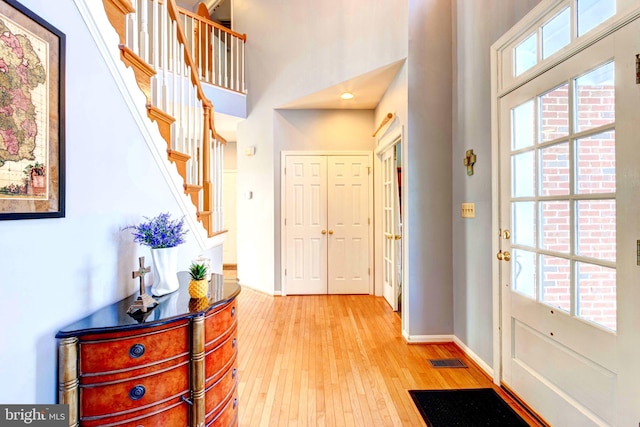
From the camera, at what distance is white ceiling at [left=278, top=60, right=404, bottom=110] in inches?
124

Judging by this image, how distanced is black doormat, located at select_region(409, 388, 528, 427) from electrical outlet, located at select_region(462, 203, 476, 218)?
126 centimetres

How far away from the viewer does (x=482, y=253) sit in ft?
7.63

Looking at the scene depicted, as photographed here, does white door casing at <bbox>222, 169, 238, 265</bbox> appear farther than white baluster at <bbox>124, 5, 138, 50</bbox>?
Yes

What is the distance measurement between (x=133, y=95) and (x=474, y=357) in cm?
289

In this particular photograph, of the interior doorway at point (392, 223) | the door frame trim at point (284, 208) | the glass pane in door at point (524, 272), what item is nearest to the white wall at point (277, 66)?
the door frame trim at point (284, 208)

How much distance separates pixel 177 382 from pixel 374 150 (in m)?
3.72

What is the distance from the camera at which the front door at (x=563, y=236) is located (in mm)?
1367

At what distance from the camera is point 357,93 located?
3699 mm

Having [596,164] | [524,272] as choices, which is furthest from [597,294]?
[596,164]

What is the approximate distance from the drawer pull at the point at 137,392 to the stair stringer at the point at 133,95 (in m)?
1.06

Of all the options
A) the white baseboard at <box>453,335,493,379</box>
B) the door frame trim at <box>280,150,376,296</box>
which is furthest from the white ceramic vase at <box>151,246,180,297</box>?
the door frame trim at <box>280,150,376,296</box>

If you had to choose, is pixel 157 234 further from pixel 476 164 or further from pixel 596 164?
pixel 476 164

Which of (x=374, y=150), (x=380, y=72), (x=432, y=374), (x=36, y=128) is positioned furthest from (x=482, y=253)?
(x=36, y=128)

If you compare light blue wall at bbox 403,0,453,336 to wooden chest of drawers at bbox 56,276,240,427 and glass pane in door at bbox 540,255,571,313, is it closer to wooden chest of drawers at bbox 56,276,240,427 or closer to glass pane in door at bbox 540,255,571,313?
glass pane in door at bbox 540,255,571,313
